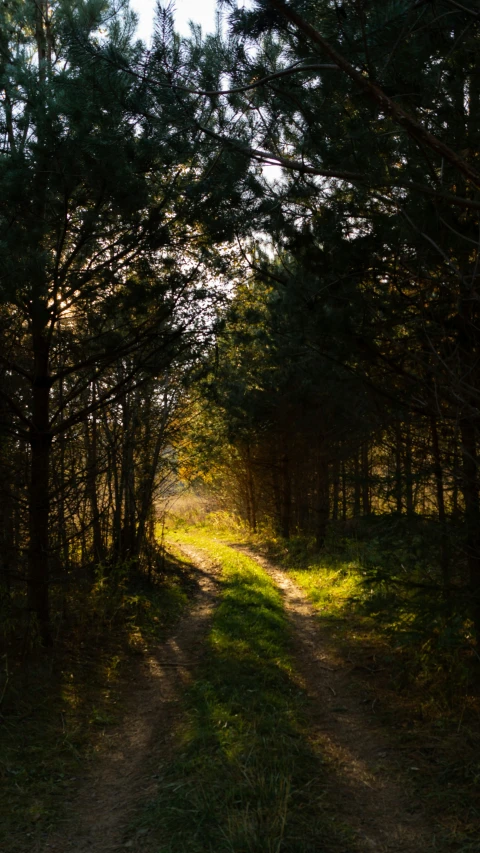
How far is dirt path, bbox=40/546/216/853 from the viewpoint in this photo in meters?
4.01

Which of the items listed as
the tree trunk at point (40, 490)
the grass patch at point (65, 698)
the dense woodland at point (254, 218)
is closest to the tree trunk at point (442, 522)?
the dense woodland at point (254, 218)

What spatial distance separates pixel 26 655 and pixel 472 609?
4.32 metres

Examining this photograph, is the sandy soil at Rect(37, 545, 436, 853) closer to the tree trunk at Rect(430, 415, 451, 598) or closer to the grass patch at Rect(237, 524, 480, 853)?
the grass patch at Rect(237, 524, 480, 853)

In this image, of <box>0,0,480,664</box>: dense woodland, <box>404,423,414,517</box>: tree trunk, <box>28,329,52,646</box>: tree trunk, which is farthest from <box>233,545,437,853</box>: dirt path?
<box>28,329,52,646</box>: tree trunk

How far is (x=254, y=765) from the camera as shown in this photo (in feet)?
14.9

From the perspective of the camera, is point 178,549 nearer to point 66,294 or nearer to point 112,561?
point 112,561

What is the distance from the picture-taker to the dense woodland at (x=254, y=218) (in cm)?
448

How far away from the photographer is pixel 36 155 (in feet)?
19.1

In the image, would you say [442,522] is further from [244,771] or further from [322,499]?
[322,499]

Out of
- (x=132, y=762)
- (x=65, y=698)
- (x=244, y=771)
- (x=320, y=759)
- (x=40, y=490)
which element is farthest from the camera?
(x=40, y=490)

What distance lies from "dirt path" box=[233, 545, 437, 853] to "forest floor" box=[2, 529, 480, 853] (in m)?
0.01

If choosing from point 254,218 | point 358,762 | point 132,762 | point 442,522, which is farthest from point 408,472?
point 132,762

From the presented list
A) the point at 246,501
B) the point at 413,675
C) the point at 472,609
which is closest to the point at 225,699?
the point at 413,675

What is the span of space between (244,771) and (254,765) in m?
0.18
